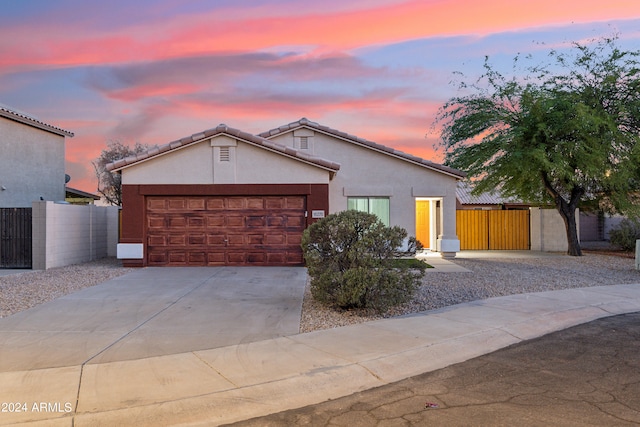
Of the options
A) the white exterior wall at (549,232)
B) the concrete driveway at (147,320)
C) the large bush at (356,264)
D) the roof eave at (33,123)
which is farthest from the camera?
the white exterior wall at (549,232)

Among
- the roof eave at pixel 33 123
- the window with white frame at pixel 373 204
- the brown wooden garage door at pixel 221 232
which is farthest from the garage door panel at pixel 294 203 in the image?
the roof eave at pixel 33 123

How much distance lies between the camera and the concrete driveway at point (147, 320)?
6727 mm

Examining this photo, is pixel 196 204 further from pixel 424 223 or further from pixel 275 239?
pixel 424 223

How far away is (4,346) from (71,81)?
15.8 m

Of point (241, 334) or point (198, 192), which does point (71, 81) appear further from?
point (241, 334)

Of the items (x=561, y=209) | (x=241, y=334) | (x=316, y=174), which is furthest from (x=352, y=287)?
(x=561, y=209)

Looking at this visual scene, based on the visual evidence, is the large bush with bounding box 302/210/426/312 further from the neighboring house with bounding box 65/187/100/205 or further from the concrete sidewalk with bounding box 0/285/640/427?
the neighboring house with bounding box 65/187/100/205

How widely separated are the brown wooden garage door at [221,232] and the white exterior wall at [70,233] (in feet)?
9.78

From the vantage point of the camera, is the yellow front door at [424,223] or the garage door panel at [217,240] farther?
the yellow front door at [424,223]

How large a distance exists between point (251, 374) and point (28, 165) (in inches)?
764

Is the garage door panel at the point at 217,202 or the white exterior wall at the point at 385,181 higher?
the white exterior wall at the point at 385,181

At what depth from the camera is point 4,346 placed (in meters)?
6.94

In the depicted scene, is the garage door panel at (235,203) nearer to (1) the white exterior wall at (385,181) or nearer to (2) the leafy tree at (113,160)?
(1) the white exterior wall at (385,181)

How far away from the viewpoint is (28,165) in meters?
20.8
